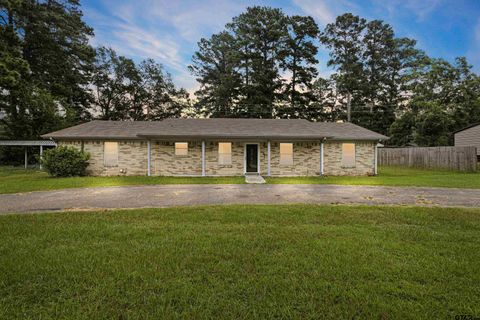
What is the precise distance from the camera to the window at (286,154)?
1548cm

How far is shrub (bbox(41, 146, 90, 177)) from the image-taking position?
1391 cm

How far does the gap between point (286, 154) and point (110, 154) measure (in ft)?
36.4

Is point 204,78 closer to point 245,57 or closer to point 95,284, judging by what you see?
point 245,57

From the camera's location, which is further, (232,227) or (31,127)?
(31,127)

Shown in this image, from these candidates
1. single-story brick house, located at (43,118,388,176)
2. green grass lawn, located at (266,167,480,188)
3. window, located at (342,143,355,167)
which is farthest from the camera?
window, located at (342,143,355,167)

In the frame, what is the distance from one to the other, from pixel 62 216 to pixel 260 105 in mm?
27940

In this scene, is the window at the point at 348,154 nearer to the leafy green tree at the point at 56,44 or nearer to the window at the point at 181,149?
the window at the point at 181,149

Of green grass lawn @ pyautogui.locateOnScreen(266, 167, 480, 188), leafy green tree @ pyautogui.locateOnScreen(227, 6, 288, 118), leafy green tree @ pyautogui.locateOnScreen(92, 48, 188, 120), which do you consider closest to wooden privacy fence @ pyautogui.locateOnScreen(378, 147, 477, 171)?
green grass lawn @ pyautogui.locateOnScreen(266, 167, 480, 188)

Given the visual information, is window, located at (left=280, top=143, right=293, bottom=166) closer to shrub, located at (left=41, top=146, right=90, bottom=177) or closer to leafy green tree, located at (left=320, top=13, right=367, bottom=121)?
shrub, located at (left=41, top=146, right=90, bottom=177)

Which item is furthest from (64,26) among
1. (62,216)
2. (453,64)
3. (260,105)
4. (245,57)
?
(453,64)

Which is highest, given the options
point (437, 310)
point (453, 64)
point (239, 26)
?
point (239, 26)

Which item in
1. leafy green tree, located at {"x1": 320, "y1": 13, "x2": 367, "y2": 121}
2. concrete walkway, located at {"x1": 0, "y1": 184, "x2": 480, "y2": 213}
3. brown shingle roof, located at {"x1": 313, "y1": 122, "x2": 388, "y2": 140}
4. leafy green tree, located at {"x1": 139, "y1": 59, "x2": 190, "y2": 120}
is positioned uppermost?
leafy green tree, located at {"x1": 320, "y1": 13, "x2": 367, "y2": 121}

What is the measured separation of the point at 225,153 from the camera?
50.4ft

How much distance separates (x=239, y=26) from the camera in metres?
33.7
